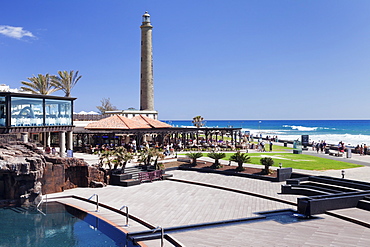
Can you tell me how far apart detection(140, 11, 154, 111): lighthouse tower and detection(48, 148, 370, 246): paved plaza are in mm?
36749

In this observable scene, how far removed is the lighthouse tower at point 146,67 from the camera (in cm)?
5928

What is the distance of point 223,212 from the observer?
629 inches

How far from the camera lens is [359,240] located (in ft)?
40.2

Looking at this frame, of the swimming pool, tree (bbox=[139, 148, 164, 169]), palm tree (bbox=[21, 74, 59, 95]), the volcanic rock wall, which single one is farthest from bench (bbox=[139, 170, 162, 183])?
palm tree (bbox=[21, 74, 59, 95])

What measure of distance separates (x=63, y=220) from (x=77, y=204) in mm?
2563

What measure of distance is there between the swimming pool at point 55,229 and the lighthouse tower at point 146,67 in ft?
142

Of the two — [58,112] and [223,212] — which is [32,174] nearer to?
[223,212]

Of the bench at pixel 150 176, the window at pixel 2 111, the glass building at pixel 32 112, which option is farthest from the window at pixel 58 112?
the bench at pixel 150 176

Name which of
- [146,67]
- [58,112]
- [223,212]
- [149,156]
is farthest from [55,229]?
[146,67]

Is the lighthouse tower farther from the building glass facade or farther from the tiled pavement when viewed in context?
the tiled pavement

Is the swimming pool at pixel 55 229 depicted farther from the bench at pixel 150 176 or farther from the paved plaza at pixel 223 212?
the bench at pixel 150 176

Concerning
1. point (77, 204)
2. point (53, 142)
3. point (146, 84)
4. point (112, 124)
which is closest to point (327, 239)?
point (77, 204)

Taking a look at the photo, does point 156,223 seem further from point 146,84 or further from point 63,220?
point 146,84

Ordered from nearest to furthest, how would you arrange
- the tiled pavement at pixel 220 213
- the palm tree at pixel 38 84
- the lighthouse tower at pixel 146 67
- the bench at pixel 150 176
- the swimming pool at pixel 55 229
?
the tiled pavement at pixel 220 213, the swimming pool at pixel 55 229, the bench at pixel 150 176, the palm tree at pixel 38 84, the lighthouse tower at pixel 146 67
